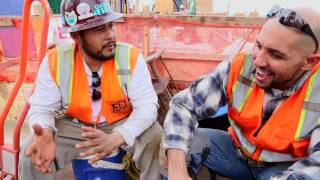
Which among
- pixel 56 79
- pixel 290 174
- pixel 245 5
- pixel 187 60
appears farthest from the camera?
pixel 245 5

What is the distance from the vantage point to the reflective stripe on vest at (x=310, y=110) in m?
1.43

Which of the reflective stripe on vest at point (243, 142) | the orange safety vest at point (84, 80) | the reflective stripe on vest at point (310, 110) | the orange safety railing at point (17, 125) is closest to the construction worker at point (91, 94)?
the orange safety vest at point (84, 80)

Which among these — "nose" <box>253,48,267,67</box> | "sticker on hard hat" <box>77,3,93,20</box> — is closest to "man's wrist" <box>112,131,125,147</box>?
"sticker on hard hat" <box>77,3,93,20</box>

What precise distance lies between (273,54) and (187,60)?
2.15 m

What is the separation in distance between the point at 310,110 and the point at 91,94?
1.15 metres

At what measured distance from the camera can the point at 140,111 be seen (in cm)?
181

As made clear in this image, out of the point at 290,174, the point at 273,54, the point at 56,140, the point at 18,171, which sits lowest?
the point at 18,171

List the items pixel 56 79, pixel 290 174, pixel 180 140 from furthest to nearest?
1. pixel 56 79
2. pixel 180 140
3. pixel 290 174

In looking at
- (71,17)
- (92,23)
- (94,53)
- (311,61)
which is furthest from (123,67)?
(311,61)

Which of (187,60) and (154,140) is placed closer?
(154,140)

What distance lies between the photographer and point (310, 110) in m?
1.44

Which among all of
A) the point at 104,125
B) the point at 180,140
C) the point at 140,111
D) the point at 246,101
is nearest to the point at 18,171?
the point at 104,125

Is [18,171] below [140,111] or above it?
below

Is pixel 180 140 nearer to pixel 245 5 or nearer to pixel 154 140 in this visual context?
pixel 154 140
